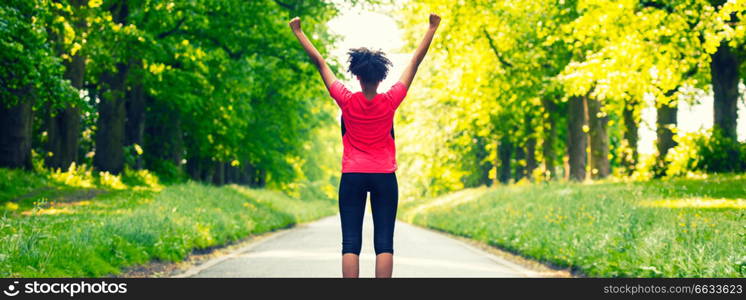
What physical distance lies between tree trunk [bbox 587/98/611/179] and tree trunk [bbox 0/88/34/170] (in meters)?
18.9

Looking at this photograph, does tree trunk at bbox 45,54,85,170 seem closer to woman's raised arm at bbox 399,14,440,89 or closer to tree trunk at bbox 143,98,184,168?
tree trunk at bbox 143,98,184,168

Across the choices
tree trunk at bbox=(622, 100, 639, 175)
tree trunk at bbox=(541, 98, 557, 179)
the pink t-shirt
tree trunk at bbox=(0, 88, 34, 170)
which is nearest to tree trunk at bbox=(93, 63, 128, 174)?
tree trunk at bbox=(0, 88, 34, 170)

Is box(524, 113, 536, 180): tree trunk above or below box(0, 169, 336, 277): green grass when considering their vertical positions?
above

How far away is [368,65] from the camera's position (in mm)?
4918

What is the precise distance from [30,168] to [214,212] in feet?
19.5

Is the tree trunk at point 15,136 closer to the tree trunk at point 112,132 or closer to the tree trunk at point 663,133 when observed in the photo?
the tree trunk at point 112,132

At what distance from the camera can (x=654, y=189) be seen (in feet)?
61.2

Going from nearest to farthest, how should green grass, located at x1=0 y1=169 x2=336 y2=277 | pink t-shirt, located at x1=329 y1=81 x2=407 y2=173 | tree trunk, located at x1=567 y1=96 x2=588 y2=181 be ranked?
→ pink t-shirt, located at x1=329 y1=81 x2=407 y2=173 < green grass, located at x1=0 y1=169 x2=336 y2=277 < tree trunk, located at x1=567 y1=96 x2=588 y2=181

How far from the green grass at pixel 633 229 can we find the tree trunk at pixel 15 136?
12.6 meters

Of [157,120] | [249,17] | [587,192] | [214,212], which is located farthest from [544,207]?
[157,120]

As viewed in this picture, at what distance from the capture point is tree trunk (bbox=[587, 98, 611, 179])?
28.4 m

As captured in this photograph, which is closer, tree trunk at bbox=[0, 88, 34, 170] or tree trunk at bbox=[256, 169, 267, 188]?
tree trunk at bbox=[0, 88, 34, 170]

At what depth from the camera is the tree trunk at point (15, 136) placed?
21.0 metres

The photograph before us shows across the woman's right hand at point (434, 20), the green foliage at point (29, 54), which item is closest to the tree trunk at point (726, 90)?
the green foliage at point (29, 54)
